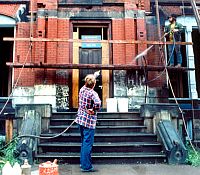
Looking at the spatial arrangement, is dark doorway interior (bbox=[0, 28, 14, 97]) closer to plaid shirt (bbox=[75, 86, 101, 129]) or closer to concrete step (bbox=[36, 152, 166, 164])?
concrete step (bbox=[36, 152, 166, 164])

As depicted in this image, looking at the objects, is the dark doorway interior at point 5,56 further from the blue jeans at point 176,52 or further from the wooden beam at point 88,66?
the blue jeans at point 176,52

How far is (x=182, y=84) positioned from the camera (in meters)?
11.7

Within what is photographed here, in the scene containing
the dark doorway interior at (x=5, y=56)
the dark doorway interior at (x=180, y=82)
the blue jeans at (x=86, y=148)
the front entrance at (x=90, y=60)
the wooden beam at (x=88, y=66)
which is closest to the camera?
the blue jeans at (x=86, y=148)

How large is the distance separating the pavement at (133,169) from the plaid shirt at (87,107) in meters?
0.95

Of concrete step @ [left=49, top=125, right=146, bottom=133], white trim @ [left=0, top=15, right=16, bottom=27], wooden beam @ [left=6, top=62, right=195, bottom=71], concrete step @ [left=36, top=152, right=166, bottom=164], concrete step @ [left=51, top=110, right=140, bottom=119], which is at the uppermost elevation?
white trim @ [left=0, top=15, right=16, bottom=27]

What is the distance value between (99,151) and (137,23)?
5725 millimetres

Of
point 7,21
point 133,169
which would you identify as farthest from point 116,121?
point 7,21

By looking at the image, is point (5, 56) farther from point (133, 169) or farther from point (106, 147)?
point (133, 169)

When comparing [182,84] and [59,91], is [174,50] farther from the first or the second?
[59,91]

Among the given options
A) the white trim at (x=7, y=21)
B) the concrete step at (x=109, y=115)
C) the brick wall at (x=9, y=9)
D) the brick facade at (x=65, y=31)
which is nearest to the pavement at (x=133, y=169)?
the concrete step at (x=109, y=115)

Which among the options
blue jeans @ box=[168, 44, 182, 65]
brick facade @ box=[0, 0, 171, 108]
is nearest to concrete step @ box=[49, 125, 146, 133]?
brick facade @ box=[0, 0, 171, 108]

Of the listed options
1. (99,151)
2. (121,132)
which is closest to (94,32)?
(121,132)

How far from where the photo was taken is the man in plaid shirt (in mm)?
5672

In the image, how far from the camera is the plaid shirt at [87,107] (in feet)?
18.7
